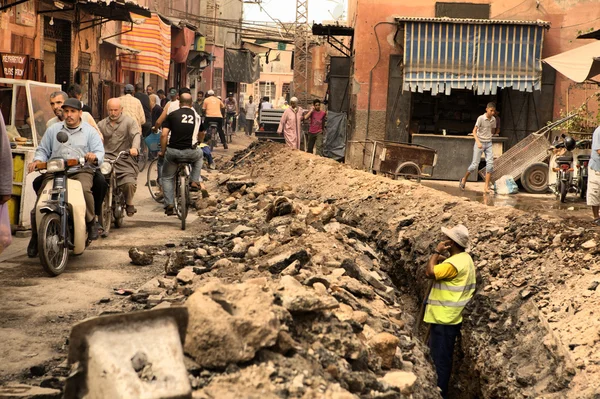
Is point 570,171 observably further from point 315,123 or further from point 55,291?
point 55,291

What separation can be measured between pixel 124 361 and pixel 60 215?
4.55 meters

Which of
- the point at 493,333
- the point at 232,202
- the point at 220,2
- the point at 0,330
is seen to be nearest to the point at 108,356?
the point at 0,330

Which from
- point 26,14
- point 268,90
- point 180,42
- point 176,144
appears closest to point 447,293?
point 176,144

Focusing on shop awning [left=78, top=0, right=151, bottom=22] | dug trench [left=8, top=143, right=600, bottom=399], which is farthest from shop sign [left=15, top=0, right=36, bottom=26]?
dug trench [left=8, top=143, right=600, bottom=399]

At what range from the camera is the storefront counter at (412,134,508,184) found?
2031 centimetres

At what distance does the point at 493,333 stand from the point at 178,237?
13.0ft

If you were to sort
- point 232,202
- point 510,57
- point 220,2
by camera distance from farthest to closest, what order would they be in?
point 220,2 < point 510,57 < point 232,202

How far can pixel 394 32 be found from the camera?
72.2 feet

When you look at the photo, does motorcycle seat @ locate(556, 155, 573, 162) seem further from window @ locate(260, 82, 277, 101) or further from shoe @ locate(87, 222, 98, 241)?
window @ locate(260, 82, 277, 101)

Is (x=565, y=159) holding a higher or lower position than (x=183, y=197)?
higher

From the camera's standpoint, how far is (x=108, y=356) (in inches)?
162

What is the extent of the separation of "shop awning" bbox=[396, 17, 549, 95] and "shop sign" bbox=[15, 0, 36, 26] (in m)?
8.78

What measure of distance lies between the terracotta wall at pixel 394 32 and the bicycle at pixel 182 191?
1086 cm

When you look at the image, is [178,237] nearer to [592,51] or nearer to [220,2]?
[592,51]
